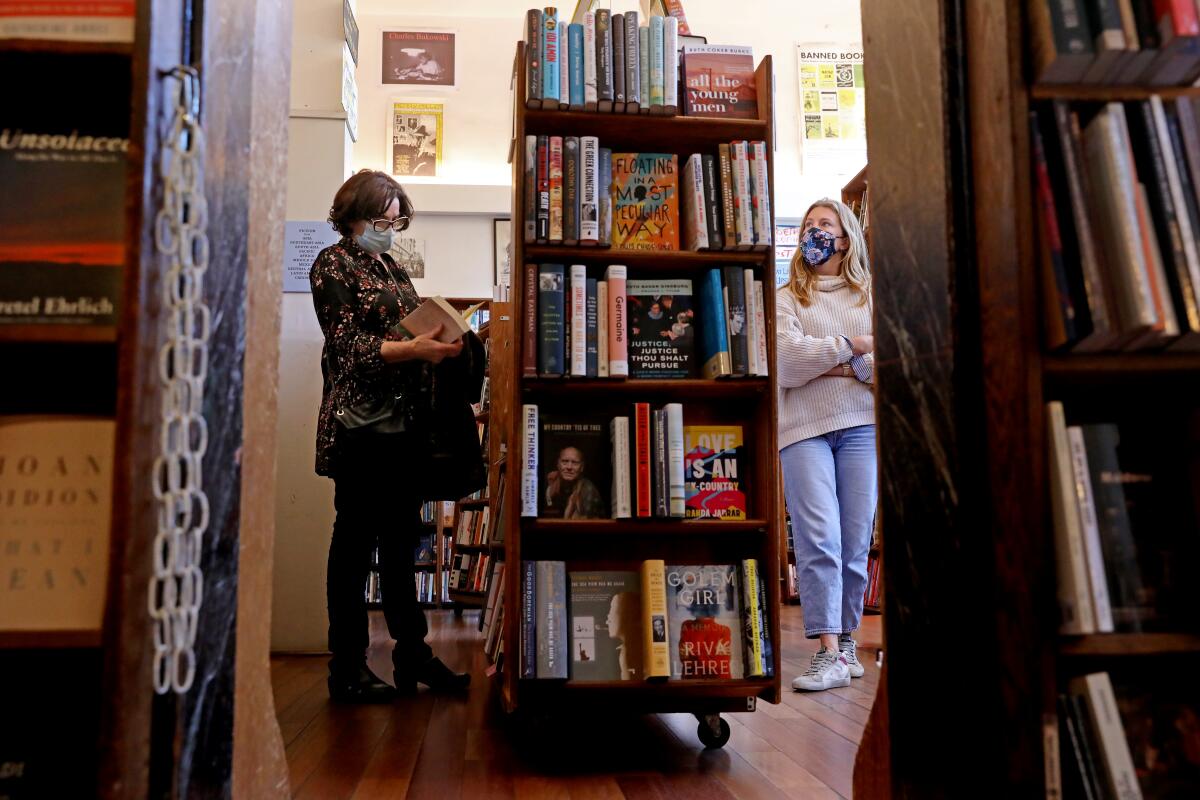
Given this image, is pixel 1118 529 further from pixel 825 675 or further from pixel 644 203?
pixel 825 675

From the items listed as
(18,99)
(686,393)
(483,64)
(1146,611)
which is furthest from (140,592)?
(483,64)

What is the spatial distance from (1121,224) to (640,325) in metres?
1.23

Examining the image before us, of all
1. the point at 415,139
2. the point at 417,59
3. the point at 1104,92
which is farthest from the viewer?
the point at 417,59

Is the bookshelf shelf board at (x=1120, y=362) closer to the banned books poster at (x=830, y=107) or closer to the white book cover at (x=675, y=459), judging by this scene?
the white book cover at (x=675, y=459)

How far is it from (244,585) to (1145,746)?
1.03m

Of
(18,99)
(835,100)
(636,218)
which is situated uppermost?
(835,100)

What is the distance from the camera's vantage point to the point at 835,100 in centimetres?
683

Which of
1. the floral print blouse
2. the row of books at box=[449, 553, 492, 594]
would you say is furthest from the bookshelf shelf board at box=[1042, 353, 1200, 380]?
the row of books at box=[449, 553, 492, 594]

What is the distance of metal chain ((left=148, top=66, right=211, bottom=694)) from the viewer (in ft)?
2.96

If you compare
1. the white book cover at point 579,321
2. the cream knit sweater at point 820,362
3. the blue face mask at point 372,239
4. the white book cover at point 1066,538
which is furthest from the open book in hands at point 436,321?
the white book cover at point 1066,538

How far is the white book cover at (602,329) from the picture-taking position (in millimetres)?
2039

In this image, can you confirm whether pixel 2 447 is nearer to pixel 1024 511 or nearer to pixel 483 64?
pixel 1024 511

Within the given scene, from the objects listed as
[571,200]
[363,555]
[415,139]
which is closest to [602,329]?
[571,200]

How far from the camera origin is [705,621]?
6.72 feet
